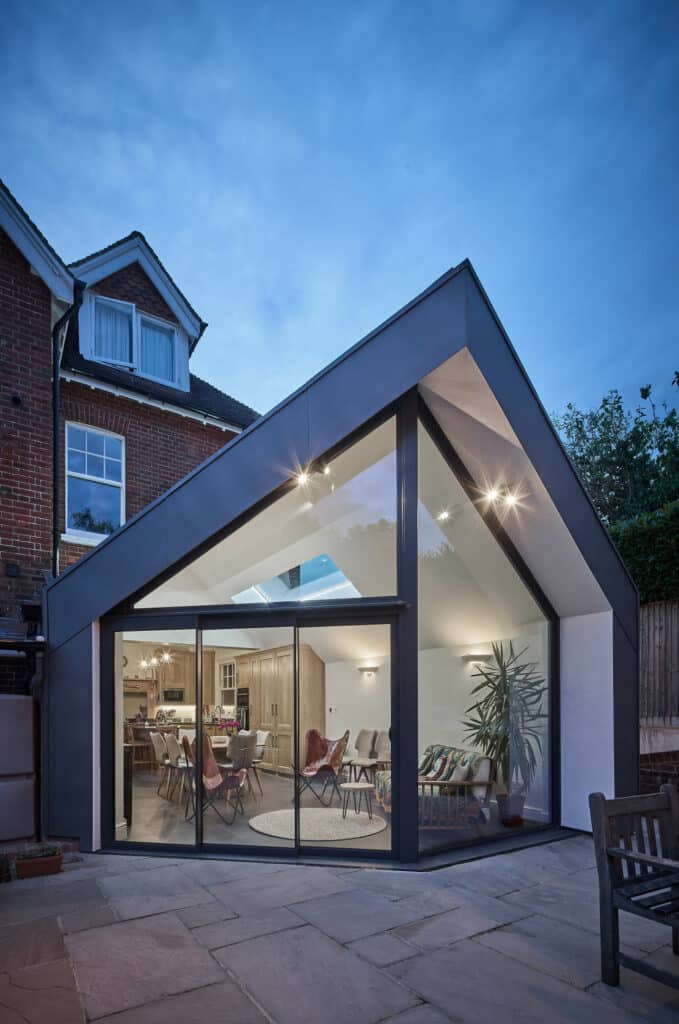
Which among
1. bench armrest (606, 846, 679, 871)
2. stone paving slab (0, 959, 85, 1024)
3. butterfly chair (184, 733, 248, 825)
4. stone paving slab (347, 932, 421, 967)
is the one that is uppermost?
bench armrest (606, 846, 679, 871)

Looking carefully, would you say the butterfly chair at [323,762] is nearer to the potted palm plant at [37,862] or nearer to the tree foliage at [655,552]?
the potted palm plant at [37,862]

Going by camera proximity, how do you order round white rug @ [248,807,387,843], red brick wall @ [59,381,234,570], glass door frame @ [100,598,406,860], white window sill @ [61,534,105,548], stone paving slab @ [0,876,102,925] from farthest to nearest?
red brick wall @ [59,381,234,570], white window sill @ [61,534,105,548], round white rug @ [248,807,387,843], glass door frame @ [100,598,406,860], stone paving slab @ [0,876,102,925]

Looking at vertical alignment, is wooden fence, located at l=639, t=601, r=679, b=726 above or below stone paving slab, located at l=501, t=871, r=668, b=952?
above

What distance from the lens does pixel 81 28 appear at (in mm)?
19047

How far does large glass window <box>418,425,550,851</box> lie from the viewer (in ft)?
20.7

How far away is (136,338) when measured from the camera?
10883mm

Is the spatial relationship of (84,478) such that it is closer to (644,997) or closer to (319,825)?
(319,825)

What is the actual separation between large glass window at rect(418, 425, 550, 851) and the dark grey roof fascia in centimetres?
78

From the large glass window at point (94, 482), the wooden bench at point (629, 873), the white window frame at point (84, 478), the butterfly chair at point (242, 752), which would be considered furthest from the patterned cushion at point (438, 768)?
the large glass window at point (94, 482)

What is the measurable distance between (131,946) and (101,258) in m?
9.49

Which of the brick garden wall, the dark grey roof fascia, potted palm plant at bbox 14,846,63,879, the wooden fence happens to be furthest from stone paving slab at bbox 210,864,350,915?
the wooden fence

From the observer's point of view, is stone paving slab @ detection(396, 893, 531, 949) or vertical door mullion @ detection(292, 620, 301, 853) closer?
stone paving slab @ detection(396, 893, 531, 949)

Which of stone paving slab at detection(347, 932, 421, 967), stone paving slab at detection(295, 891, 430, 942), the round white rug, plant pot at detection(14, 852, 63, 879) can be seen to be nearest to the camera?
stone paving slab at detection(347, 932, 421, 967)

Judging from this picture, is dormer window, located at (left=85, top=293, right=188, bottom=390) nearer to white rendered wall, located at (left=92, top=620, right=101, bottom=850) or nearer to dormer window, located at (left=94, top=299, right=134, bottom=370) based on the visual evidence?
dormer window, located at (left=94, top=299, right=134, bottom=370)
